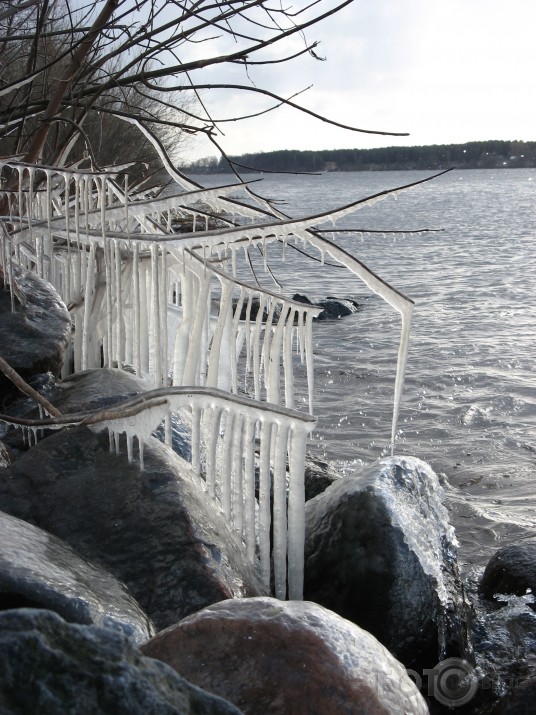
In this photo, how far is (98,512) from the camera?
3277 mm

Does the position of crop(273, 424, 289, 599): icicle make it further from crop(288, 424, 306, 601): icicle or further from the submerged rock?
the submerged rock

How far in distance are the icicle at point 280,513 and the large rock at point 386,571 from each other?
1.51 ft

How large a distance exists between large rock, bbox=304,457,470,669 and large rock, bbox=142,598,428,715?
132cm

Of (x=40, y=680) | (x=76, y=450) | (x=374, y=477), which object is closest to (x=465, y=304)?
(x=374, y=477)

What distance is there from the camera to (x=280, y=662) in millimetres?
2465

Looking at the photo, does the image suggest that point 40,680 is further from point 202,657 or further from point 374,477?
point 374,477

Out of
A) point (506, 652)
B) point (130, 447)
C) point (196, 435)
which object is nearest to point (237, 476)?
point (196, 435)

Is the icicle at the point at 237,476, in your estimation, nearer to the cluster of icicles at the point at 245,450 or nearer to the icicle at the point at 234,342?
the cluster of icicles at the point at 245,450

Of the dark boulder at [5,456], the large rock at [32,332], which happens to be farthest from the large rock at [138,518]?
the large rock at [32,332]

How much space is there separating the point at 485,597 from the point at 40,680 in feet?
13.6

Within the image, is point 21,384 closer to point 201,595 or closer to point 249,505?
point 249,505

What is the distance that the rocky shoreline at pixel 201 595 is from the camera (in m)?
1.63

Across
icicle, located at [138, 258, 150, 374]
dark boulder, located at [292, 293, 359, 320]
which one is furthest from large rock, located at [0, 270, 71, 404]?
dark boulder, located at [292, 293, 359, 320]

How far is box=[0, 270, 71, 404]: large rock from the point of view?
4.53 meters
